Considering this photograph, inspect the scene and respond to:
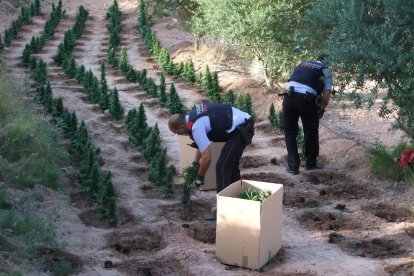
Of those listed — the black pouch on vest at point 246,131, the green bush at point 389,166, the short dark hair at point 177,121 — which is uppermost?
the short dark hair at point 177,121

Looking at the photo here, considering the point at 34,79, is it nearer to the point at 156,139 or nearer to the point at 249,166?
the point at 156,139

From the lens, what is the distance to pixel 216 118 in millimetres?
6254

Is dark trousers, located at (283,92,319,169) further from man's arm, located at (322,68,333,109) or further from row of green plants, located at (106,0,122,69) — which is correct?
row of green plants, located at (106,0,122,69)

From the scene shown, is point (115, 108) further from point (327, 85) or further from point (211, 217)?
point (211, 217)

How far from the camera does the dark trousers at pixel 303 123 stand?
7.89m

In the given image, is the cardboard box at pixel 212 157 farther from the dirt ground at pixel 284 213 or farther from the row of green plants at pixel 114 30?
the row of green plants at pixel 114 30

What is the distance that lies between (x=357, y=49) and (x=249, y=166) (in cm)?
241

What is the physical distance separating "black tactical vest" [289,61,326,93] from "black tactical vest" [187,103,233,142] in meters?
1.80

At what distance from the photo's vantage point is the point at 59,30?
20.8 meters

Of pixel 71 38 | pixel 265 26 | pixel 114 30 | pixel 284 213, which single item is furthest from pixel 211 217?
pixel 114 30

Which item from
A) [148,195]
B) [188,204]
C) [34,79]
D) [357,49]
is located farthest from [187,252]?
[34,79]

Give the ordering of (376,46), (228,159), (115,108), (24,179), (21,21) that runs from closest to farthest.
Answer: (228,159) → (376,46) → (24,179) → (115,108) → (21,21)

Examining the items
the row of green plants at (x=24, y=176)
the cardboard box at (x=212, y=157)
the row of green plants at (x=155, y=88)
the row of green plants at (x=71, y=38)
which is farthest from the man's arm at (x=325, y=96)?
the row of green plants at (x=71, y=38)

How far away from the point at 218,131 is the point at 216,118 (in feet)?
0.42
